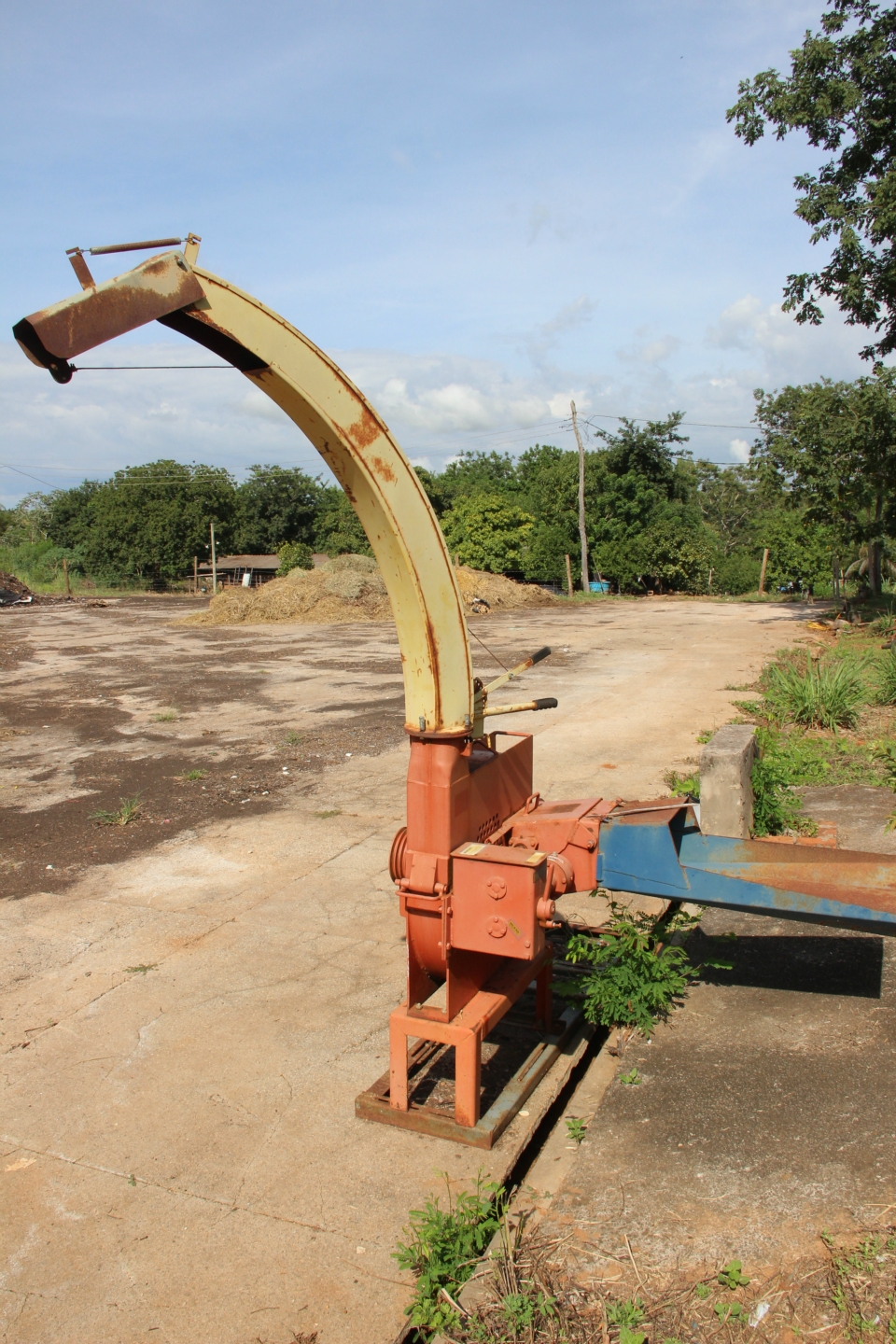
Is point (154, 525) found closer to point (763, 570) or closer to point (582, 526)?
point (582, 526)

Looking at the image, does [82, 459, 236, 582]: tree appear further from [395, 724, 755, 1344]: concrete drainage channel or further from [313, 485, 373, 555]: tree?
[395, 724, 755, 1344]: concrete drainage channel

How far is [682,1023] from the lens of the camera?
12.3 feet

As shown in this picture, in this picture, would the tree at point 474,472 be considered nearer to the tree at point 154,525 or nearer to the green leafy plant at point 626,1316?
the tree at point 154,525

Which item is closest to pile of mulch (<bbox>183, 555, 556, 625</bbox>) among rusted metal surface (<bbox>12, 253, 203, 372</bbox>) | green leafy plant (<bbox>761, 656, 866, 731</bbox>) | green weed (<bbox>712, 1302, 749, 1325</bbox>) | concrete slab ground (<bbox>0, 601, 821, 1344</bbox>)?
concrete slab ground (<bbox>0, 601, 821, 1344</bbox>)

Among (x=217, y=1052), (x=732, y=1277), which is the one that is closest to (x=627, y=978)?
(x=732, y=1277)

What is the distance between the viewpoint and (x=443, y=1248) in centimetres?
252

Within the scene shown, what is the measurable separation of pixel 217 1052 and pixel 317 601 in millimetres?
24322

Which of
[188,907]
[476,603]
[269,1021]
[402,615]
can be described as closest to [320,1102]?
[269,1021]

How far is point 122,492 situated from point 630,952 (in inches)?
2399

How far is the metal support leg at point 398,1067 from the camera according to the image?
10.2 ft

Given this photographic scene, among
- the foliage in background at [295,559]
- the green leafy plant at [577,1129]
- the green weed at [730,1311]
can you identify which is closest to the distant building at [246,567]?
the foliage in background at [295,559]

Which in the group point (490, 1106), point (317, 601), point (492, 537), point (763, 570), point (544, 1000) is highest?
point (492, 537)

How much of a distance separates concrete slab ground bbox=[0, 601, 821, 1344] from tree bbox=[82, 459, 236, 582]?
49.5 m

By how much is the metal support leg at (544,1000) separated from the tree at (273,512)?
60722mm
